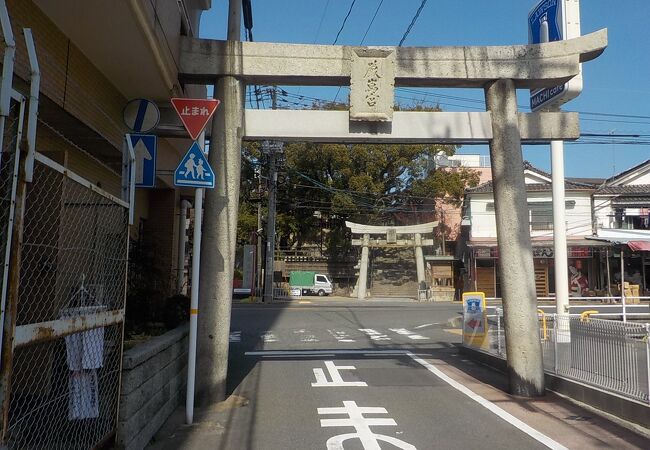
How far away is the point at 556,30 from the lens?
1255 centimetres

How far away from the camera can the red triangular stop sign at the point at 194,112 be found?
7.28 meters

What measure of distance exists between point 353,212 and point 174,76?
37102 mm

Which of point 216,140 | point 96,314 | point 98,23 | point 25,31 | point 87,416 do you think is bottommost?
Answer: point 87,416

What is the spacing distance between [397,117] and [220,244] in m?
3.45

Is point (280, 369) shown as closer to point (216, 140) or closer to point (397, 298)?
point (216, 140)

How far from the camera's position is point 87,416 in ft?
15.1

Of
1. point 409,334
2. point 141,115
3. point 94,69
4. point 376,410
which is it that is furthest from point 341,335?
point 94,69

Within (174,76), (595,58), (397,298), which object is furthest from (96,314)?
(397,298)

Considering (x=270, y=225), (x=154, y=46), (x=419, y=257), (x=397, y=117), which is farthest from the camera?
(x=419, y=257)

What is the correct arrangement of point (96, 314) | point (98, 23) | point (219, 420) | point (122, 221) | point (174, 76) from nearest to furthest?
point (96, 314) < point (122, 221) < point (98, 23) < point (219, 420) < point (174, 76)

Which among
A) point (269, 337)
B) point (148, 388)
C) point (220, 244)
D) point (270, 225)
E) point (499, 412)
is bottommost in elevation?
point (499, 412)

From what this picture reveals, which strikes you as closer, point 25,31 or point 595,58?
point 25,31

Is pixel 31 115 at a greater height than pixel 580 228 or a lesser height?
lesser

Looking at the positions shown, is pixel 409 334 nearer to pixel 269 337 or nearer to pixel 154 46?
pixel 269 337
